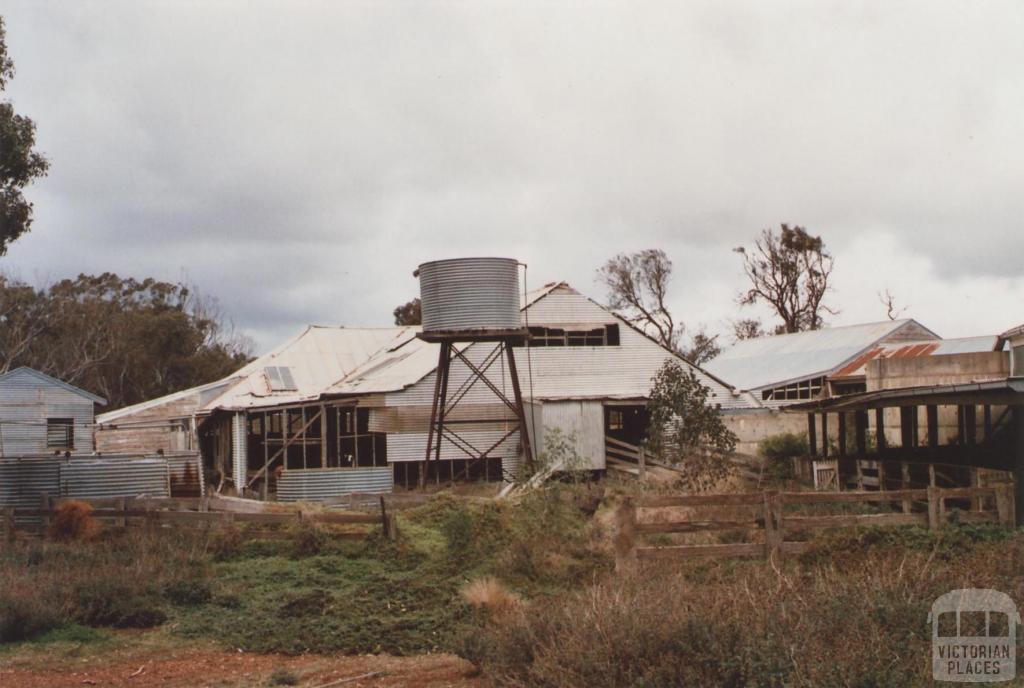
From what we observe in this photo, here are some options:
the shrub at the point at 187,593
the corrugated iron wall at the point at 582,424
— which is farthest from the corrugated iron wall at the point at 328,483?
the shrub at the point at 187,593

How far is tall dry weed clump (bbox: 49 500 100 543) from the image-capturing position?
58.4 feet

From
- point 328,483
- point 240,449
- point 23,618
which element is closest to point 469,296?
point 328,483

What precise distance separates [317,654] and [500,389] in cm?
2084

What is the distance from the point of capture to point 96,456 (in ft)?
75.0

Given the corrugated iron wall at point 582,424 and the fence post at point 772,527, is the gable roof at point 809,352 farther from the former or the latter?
the fence post at point 772,527

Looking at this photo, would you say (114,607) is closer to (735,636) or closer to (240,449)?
(735,636)

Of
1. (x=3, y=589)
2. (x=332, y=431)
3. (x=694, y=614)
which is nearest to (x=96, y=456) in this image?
(x=3, y=589)

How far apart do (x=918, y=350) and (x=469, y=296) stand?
57.4 ft

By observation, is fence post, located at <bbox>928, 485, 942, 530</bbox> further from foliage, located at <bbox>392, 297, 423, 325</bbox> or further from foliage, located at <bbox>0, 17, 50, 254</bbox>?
foliage, located at <bbox>392, 297, 423, 325</bbox>

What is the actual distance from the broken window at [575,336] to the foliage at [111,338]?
27.3 meters

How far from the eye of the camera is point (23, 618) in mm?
12578

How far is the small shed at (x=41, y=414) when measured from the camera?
36062 mm

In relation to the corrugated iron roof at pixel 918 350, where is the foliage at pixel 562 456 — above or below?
below

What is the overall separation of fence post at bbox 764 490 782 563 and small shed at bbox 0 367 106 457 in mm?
27724
